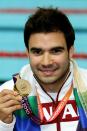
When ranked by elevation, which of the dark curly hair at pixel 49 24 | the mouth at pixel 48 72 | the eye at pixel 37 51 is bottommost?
the mouth at pixel 48 72

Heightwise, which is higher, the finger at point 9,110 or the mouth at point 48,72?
the mouth at point 48,72

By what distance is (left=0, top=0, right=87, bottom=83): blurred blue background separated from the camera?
2.79m

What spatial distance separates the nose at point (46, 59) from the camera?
4.62 ft

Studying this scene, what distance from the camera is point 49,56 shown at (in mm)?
1438

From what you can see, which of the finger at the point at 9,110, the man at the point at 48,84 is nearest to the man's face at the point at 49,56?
the man at the point at 48,84

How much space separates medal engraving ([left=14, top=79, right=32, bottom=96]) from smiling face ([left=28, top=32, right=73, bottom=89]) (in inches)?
2.3

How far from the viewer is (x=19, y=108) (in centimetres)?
140

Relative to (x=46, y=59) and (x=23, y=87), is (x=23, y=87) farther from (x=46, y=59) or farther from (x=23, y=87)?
(x=46, y=59)

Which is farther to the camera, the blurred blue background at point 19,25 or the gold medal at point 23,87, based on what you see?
the blurred blue background at point 19,25

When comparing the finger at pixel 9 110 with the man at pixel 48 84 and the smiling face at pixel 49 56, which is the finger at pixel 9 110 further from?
the smiling face at pixel 49 56

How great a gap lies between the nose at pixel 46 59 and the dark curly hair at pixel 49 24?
0.32 feet

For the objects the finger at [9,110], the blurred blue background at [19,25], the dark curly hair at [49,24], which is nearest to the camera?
the finger at [9,110]

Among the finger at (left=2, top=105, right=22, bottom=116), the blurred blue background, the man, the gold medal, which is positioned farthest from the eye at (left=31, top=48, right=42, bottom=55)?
the blurred blue background

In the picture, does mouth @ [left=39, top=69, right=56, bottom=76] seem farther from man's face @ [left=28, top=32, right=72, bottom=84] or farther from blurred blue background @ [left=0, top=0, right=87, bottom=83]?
blurred blue background @ [left=0, top=0, right=87, bottom=83]
